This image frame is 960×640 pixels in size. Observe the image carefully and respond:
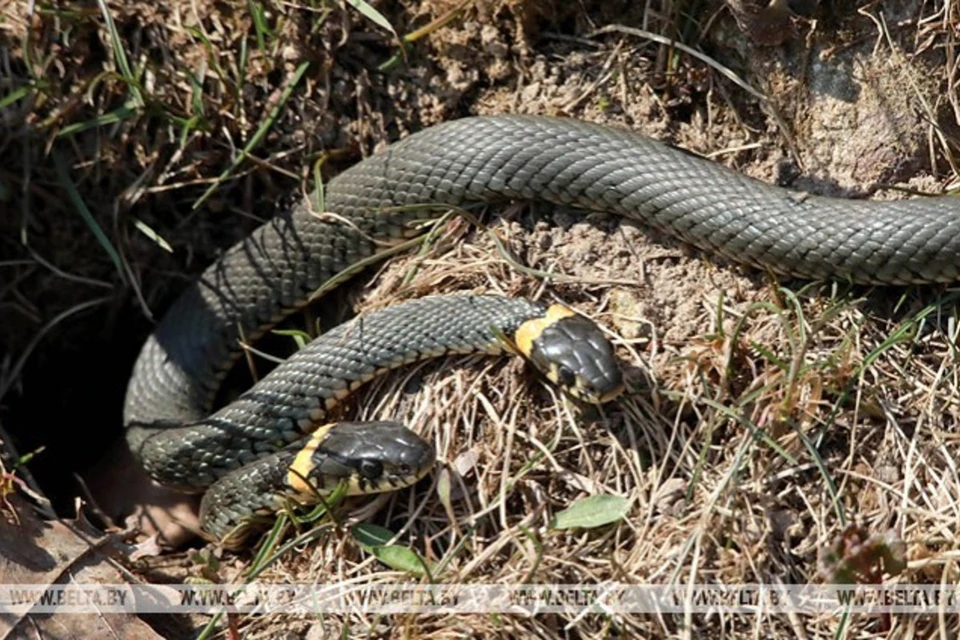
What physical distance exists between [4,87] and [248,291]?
1.16m

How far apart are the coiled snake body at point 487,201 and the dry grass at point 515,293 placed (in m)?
0.12

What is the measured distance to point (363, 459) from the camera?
3.67 m

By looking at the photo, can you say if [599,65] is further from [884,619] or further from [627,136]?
[884,619]

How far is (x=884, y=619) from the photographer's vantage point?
3.18 metres

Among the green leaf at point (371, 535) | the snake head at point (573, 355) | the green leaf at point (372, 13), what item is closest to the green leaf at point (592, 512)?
the snake head at point (573, 355)

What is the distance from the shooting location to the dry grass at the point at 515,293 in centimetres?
336

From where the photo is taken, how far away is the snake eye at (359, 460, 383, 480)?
11.9 feet

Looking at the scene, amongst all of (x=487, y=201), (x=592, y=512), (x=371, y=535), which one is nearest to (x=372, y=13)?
(x=487, y=201)

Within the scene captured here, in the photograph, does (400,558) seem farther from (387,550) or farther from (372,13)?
(372,13)

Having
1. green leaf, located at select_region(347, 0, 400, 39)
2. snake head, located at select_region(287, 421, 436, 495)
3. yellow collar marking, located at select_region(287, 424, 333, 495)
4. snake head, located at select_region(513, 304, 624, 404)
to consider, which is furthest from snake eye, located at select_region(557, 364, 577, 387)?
green leaf, located at select_region(347, 0, 400, 39)

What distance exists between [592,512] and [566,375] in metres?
0.43

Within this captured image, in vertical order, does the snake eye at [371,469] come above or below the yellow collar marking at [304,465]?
above

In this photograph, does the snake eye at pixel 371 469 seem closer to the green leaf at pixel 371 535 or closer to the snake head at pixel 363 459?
the snake head at pixel 363 459

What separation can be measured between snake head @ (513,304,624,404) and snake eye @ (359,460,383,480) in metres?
0.56
